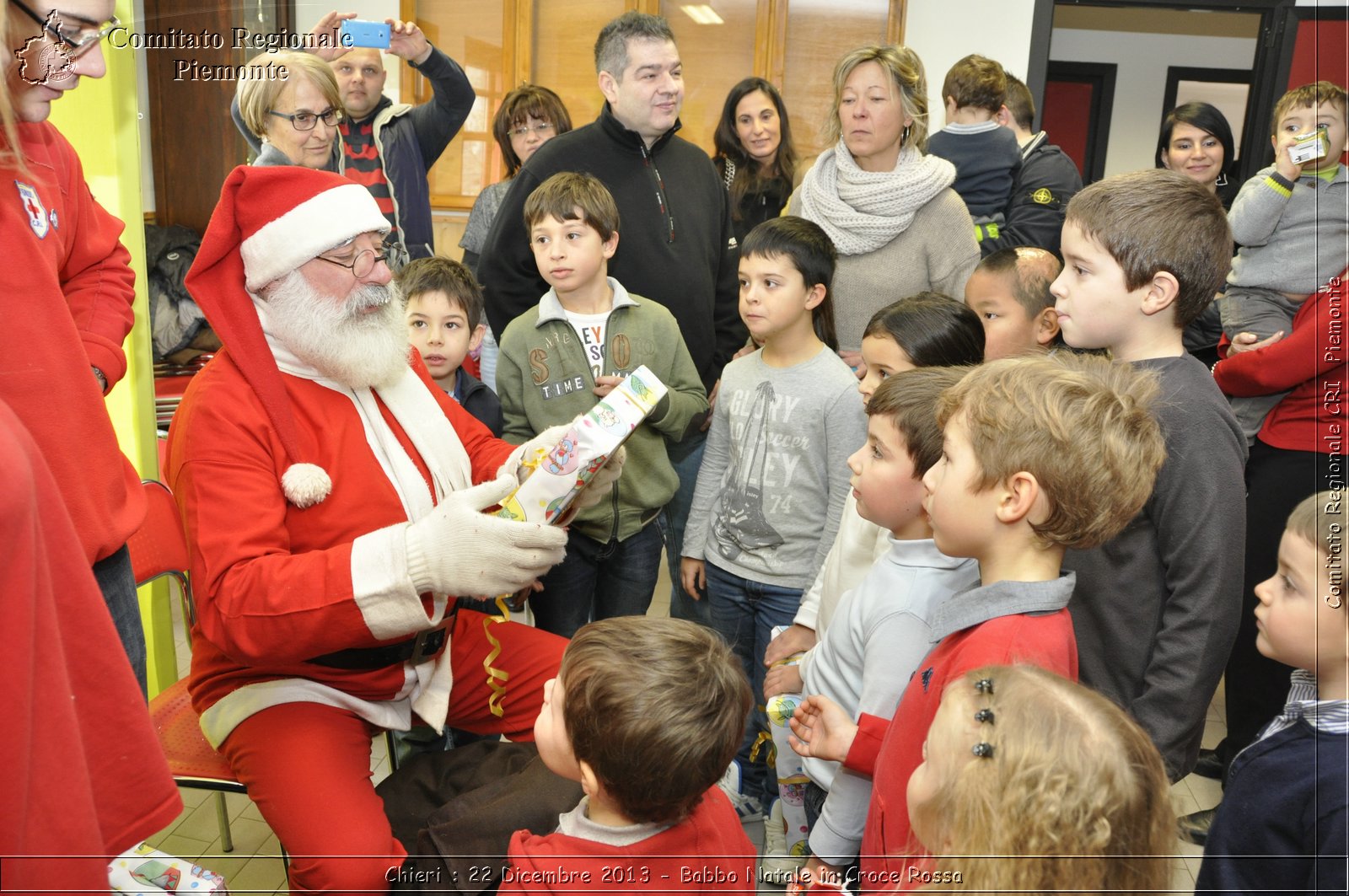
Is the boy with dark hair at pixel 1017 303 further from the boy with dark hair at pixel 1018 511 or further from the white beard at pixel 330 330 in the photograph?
the white beard at pixel 330 330

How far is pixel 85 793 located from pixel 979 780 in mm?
925

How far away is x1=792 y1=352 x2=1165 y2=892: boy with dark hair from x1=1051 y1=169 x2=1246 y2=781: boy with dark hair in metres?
0.18

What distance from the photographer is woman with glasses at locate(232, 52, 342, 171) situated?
299 cm

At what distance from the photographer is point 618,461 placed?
2.18 meters

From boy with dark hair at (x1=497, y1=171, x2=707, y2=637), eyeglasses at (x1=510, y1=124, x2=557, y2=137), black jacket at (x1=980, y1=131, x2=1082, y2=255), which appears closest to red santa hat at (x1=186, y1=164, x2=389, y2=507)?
boy with dark hair at (x1=497, y1=171, x2=707, y2=637)

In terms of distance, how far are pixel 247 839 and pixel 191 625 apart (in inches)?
27.9

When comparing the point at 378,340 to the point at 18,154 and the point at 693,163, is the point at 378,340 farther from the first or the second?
the point at 693,163

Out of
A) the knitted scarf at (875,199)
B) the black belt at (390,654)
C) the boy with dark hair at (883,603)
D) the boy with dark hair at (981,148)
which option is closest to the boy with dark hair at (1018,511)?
the boy with dark hair at (883,603)

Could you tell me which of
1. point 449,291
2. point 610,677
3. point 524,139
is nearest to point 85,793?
point 610,677

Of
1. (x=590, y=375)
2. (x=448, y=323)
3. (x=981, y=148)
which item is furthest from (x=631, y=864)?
(x=981, y=148)

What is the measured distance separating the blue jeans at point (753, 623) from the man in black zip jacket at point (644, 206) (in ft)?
1.11

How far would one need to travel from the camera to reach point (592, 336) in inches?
107

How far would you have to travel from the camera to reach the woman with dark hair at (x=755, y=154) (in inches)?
152

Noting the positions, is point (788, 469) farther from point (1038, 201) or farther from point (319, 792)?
point (1038, 201)
